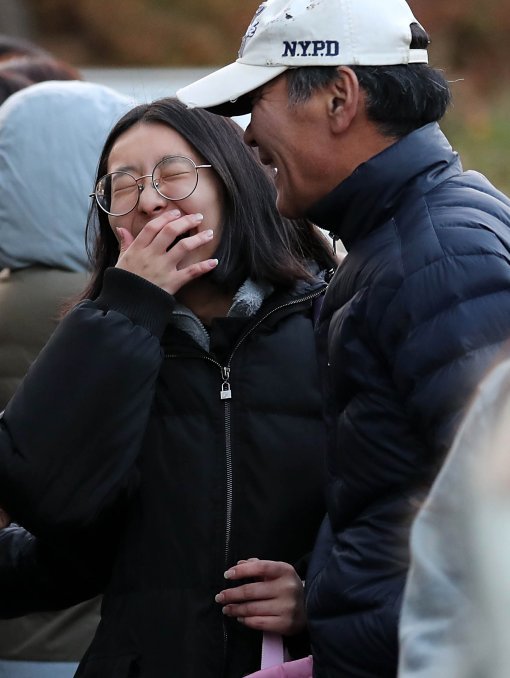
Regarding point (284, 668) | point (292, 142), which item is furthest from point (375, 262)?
point (284, 668)

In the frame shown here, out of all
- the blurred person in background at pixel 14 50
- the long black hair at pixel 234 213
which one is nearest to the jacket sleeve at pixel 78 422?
the long black hair at pixel 234 213

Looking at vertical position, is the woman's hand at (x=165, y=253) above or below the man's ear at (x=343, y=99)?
below

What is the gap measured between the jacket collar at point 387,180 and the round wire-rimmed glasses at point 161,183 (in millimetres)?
442

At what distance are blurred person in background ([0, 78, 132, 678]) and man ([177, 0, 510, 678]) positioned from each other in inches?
37.2

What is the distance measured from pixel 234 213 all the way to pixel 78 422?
0.55m

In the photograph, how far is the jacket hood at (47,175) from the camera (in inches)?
130

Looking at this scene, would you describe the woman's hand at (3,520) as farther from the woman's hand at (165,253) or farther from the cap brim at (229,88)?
the cap brim at (229,88)

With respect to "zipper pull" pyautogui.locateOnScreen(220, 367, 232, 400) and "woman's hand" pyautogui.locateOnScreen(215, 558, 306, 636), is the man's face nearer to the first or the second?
"zipper pull" pyautogui.locateOnScreen(220, 367, 232, 400)

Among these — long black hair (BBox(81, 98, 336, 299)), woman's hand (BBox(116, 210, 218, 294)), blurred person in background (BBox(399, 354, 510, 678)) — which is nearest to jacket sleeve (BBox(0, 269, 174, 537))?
woman's hand (BBox(116, 210, 218, 294))

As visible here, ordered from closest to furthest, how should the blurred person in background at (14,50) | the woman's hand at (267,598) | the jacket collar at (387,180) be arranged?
the jacket collar at (387,180) < the woman's hand at (267,598) < the blurred person in background at (14,50)

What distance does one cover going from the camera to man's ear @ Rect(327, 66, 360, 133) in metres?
2.25

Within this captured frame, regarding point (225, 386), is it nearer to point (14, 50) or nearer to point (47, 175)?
point (47, 175)

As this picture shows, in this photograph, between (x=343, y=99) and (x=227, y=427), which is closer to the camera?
(x=343, y=99)

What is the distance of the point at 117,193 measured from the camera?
105 inches
